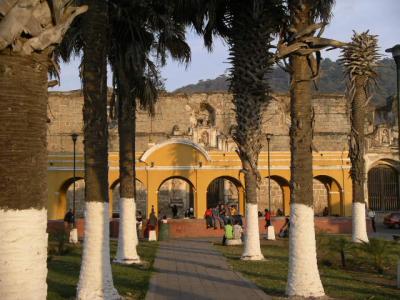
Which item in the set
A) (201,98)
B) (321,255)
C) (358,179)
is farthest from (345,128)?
(321,255)

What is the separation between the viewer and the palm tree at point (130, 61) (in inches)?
562

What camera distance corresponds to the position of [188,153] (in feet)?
100

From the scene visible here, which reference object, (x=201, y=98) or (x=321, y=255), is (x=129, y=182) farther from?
(x=201, y=98)

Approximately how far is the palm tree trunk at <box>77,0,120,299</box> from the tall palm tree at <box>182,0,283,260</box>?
545 centimetres

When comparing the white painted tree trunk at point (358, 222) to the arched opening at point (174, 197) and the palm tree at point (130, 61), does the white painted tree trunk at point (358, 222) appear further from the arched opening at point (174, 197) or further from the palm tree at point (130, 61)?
the arched opening at point (174, 197)

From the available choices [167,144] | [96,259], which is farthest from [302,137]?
[167,144]

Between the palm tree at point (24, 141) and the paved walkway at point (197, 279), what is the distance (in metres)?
5.14

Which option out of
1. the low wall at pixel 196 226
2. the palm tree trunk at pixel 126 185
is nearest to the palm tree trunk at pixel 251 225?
→ the palm tree trunk at pixel 126 185

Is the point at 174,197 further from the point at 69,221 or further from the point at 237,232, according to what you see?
the point at 237,232

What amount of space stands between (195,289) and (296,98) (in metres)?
3.83

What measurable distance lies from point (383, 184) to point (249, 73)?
2568 centimetres

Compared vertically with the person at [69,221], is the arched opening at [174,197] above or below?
above

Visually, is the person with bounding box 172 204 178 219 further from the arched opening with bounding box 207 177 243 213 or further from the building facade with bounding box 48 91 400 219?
the arched opening with bounding box 207 177 243 213

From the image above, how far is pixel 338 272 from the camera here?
13531 mm
